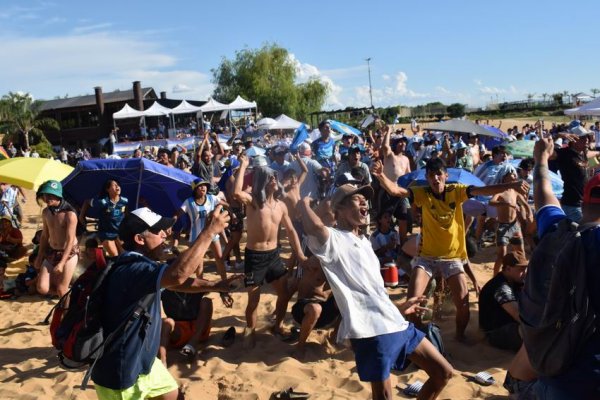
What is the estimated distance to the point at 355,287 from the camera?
3.33 metres

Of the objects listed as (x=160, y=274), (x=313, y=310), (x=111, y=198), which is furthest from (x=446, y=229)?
(x=111, y=198)

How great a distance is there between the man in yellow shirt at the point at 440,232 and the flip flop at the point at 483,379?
74 centimetres

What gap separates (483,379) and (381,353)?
162cm

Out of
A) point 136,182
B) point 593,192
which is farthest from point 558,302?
point 136,182

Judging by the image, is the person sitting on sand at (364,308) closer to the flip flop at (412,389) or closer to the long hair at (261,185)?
the flip flop at (412,389)

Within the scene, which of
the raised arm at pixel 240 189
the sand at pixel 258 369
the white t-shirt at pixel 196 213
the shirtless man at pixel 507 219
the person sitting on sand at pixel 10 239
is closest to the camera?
the sand at pixel 258 369

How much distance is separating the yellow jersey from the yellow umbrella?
5561 mm

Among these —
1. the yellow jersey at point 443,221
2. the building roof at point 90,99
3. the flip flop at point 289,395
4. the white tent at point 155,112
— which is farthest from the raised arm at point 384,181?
the building roof at point 90,99

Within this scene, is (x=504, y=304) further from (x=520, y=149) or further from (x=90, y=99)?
(x=90, y=99)

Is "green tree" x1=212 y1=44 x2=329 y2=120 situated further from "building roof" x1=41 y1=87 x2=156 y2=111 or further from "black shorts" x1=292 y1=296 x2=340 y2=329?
"black shorts" x1=292 y1=296 x2=340 y2=329

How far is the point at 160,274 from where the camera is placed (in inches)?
103

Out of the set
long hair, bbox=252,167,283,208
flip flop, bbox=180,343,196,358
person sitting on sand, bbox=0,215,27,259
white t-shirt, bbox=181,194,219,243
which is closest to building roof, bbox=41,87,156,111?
person sitting on sand, bbox=0,215,27,259

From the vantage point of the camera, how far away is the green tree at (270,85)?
2093 inches

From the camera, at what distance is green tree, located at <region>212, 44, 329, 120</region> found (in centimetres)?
5316
